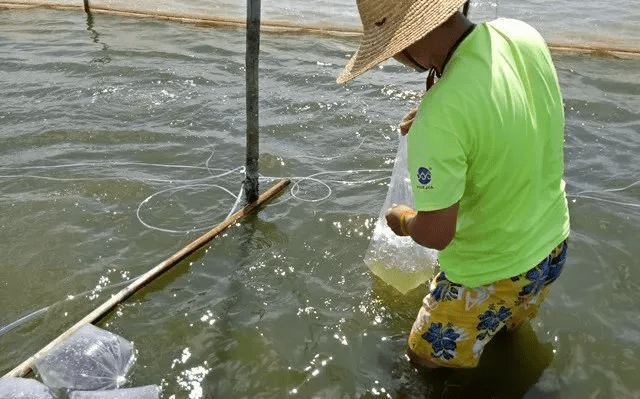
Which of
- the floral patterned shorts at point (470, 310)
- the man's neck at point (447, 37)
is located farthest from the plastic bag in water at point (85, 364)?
the man's neck at point (447, 37)

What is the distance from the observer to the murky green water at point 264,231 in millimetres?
3312

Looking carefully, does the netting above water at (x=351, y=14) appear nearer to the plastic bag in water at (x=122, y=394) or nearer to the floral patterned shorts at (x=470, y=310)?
the floral patterned shorts at (x=470, y=310)

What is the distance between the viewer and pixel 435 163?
206cm

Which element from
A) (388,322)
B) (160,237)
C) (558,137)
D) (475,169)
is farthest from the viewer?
(160,237)

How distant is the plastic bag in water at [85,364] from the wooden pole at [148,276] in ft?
0.20

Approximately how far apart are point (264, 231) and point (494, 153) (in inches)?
102

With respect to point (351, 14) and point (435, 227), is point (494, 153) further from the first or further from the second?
point (351, 14)

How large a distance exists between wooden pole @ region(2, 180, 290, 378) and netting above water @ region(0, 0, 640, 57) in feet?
17.9

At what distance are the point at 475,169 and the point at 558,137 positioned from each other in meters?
0.47

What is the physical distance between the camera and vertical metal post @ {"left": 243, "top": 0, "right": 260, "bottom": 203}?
156 inches

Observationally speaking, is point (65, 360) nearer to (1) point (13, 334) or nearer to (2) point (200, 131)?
(1) point (13, 334)

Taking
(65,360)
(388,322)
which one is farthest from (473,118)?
(65,360)

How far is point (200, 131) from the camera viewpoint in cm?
608

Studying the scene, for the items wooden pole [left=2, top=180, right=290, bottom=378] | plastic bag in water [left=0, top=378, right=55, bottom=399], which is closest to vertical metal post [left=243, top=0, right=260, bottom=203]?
wooden pole [left=2, top=180, right=290, bottom=378]
